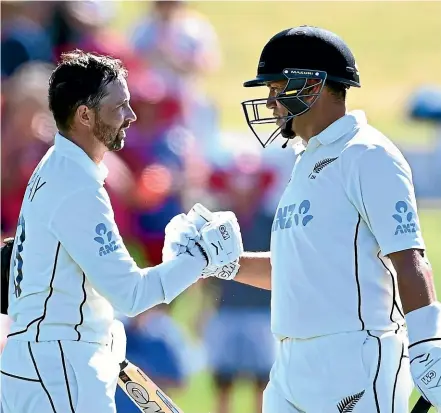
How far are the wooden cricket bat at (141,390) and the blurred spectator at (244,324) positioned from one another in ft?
10.1

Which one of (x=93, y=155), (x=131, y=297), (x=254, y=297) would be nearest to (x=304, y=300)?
(x=131, y=297)

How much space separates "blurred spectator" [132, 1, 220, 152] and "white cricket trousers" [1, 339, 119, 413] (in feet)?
19.4

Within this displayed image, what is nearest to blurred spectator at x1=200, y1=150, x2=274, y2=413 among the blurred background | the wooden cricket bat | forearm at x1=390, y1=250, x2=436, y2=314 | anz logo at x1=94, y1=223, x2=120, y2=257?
the blurred background

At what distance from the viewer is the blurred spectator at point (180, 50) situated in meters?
10.4

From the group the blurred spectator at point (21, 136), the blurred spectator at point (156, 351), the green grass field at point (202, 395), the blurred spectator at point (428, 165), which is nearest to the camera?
the blurred spectator at point (21, 136)

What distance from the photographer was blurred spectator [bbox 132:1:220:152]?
10.4m

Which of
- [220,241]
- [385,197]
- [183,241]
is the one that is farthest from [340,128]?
[183,241]

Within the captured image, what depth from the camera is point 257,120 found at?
431 cm

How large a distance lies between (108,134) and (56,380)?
995mm

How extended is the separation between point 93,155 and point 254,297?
3.56 meters

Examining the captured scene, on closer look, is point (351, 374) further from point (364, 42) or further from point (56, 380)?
point (364, 42)

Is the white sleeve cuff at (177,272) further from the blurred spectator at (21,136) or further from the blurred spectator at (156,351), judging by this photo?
the blurred spectator at (156,351)

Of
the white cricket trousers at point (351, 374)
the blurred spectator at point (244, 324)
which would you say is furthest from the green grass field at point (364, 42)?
the white cricket trousers at point (351, 374)

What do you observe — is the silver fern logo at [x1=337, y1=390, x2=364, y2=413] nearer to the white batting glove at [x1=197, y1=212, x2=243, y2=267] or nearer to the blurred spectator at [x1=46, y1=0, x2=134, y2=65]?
the white batting glove at [x1=197, y1=212, x2=243, y2=267]
